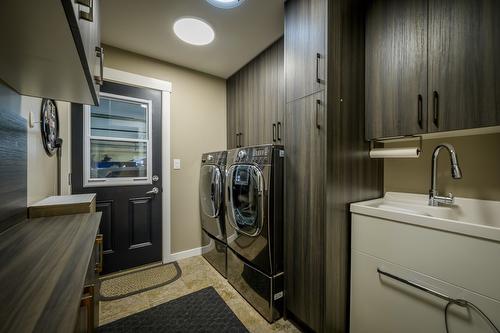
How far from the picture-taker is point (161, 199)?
2.48 metres

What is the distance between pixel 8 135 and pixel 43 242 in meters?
0.62

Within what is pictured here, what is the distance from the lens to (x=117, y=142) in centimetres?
227

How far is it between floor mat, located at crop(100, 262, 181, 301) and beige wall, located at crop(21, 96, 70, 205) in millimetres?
996

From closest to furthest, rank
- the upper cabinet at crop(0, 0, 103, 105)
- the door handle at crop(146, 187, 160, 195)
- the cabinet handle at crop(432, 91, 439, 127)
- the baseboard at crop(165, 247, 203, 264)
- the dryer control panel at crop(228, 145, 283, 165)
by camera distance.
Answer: the upper cabinet at crop(0, 0, 103, 105) → the cabinet handle at crop(432, 91, 439, 127) → the dryer control panel at crop(228, 145, 283, 165) → the door handle at crop(146, 187, 160, 195) → the baseboard at crop(165, 247, 203, 264)

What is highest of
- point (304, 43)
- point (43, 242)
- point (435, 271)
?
point (304, 43)

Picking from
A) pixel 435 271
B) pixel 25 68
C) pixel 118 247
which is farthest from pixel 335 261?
pixel 118 247

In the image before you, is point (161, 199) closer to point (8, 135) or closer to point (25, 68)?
point (8, 135)

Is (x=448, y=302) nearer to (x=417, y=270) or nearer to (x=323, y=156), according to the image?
(x=417, y=270)

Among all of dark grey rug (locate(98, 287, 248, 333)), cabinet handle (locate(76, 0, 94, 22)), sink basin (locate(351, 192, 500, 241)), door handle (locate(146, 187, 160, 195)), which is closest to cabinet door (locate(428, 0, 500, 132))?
sink basin (locate(351, 192, 500, 241))

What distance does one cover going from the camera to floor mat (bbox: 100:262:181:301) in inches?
75.8

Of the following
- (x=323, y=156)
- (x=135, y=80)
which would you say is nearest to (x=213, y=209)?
(x=323, y=156)

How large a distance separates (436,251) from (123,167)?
8.76 feet

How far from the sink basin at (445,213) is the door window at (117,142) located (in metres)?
2.21

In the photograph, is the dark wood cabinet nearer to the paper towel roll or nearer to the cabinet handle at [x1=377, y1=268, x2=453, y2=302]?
the paper towel roll
